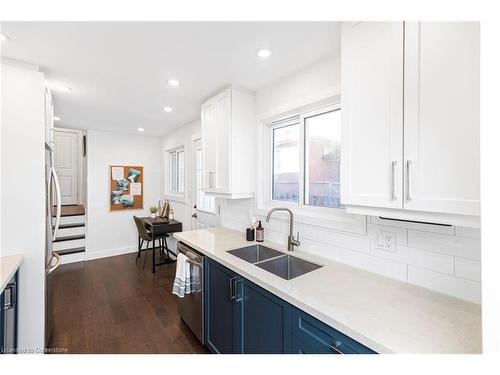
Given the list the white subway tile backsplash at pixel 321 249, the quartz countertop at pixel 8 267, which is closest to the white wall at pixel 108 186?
the quartz countertop at pixel 8 267

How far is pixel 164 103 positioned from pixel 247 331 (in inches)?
100

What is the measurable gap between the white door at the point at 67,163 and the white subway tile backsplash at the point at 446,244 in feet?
19.6

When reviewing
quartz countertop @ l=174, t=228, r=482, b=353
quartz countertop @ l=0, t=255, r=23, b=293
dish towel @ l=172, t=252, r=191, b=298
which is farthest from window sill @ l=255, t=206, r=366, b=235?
quartz countertop @ l=0, t=255, r=23, b=293

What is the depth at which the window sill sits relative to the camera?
1.59 metres

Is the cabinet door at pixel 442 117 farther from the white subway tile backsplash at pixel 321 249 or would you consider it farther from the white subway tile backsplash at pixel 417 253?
the white subway tile backsplash at pixel 321 249

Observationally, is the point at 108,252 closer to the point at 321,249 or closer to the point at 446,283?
the point at 321,249

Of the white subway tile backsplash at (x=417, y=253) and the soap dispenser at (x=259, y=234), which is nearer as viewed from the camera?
the white subway tile backsplash at (x=417, y=253)

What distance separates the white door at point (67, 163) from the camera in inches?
191

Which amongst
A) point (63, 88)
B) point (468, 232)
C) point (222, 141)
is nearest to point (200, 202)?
point (222, 141)

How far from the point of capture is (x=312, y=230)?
1.89 metres

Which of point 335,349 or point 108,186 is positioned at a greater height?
point 108,186

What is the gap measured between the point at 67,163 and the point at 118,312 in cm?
382

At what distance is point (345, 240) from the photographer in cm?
166

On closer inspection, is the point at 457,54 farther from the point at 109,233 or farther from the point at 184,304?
the point at 109,233
